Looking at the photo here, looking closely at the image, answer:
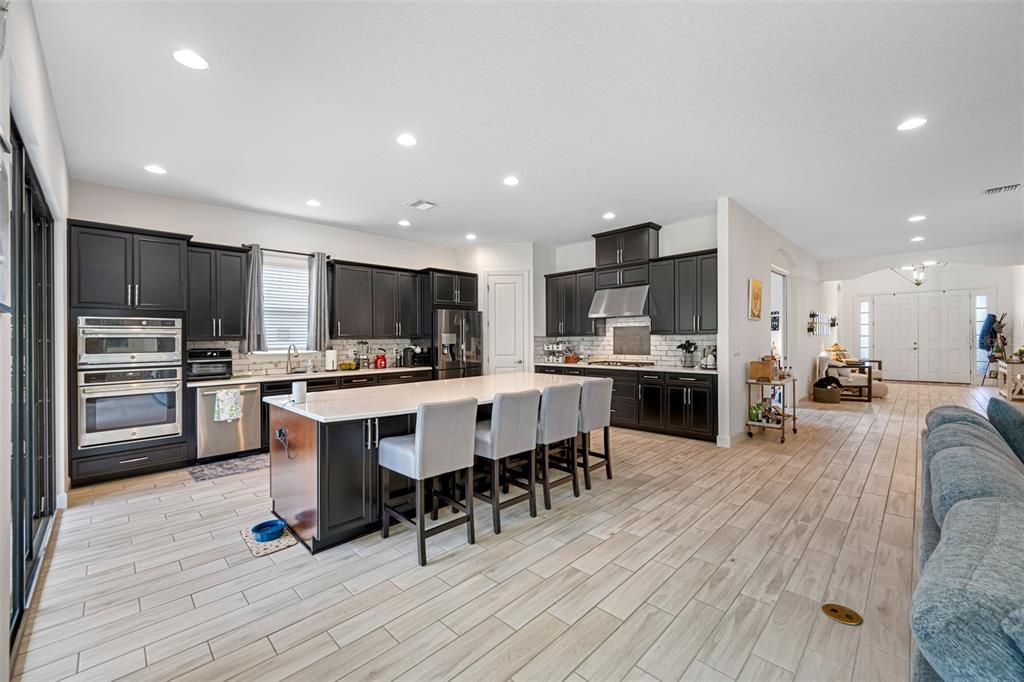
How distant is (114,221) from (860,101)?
6.62m

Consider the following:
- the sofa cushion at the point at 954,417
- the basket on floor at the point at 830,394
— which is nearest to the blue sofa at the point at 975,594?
the sofa cushion at the point at 954,417

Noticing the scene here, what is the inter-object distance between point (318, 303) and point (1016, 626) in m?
6.17

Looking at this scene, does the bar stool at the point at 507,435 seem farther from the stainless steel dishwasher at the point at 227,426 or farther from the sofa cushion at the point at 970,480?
the stainless steel dishwasher at the point at 227,426

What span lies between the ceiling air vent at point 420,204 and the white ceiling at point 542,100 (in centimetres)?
20

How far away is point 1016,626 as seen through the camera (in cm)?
68

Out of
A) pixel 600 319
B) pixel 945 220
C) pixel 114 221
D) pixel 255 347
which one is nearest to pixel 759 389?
pixel 600 319

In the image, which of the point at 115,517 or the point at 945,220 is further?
the point at 945,220

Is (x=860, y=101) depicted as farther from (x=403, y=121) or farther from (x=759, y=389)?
(x=759, y=389)

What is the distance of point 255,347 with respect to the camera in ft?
17.4

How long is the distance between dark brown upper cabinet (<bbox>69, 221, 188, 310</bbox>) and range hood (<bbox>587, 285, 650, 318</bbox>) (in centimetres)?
514

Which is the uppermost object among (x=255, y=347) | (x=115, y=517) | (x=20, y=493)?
(x=255, y=347)

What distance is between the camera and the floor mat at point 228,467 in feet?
14.0

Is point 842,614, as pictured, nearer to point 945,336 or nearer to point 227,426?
point 227,426

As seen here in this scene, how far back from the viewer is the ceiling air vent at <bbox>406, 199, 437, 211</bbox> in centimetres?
513
